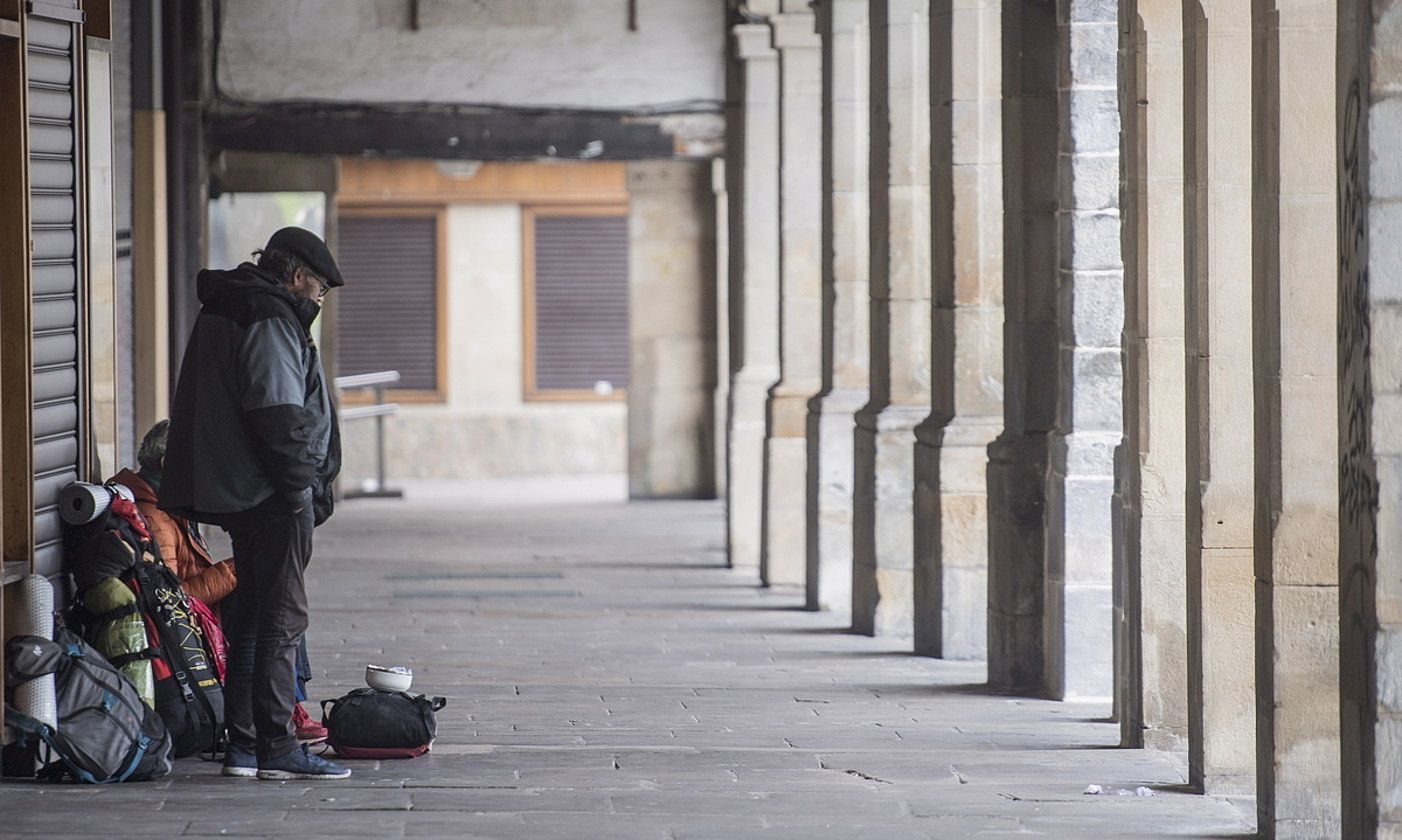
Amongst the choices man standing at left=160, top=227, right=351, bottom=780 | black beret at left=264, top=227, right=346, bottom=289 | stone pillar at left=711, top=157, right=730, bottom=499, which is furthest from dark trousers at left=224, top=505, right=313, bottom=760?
stone pillar at left=711, top=157, right=730, bottom=499

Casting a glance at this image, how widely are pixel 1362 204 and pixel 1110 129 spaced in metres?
3.18

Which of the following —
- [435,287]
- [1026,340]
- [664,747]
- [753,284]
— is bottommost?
[664,747]

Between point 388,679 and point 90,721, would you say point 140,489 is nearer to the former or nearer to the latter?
point 90,721

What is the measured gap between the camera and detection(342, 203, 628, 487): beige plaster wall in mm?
23438

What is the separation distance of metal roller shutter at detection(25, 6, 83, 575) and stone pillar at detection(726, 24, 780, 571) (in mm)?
7546

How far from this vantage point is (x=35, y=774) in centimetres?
668

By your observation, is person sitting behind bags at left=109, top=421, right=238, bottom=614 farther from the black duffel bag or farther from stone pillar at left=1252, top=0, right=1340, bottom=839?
stone pillar at left=1252, top=0, right=1340, bottom=839

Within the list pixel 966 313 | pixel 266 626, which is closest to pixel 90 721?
pixel 266 626

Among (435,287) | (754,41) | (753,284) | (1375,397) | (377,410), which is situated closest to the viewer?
(1375,397)

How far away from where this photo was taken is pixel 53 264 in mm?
7203

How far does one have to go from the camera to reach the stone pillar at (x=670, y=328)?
1966cm

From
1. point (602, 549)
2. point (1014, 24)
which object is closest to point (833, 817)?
point (1014, 24)

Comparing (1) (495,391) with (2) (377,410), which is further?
(1) (495,391)

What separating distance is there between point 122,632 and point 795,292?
724 centimetres
